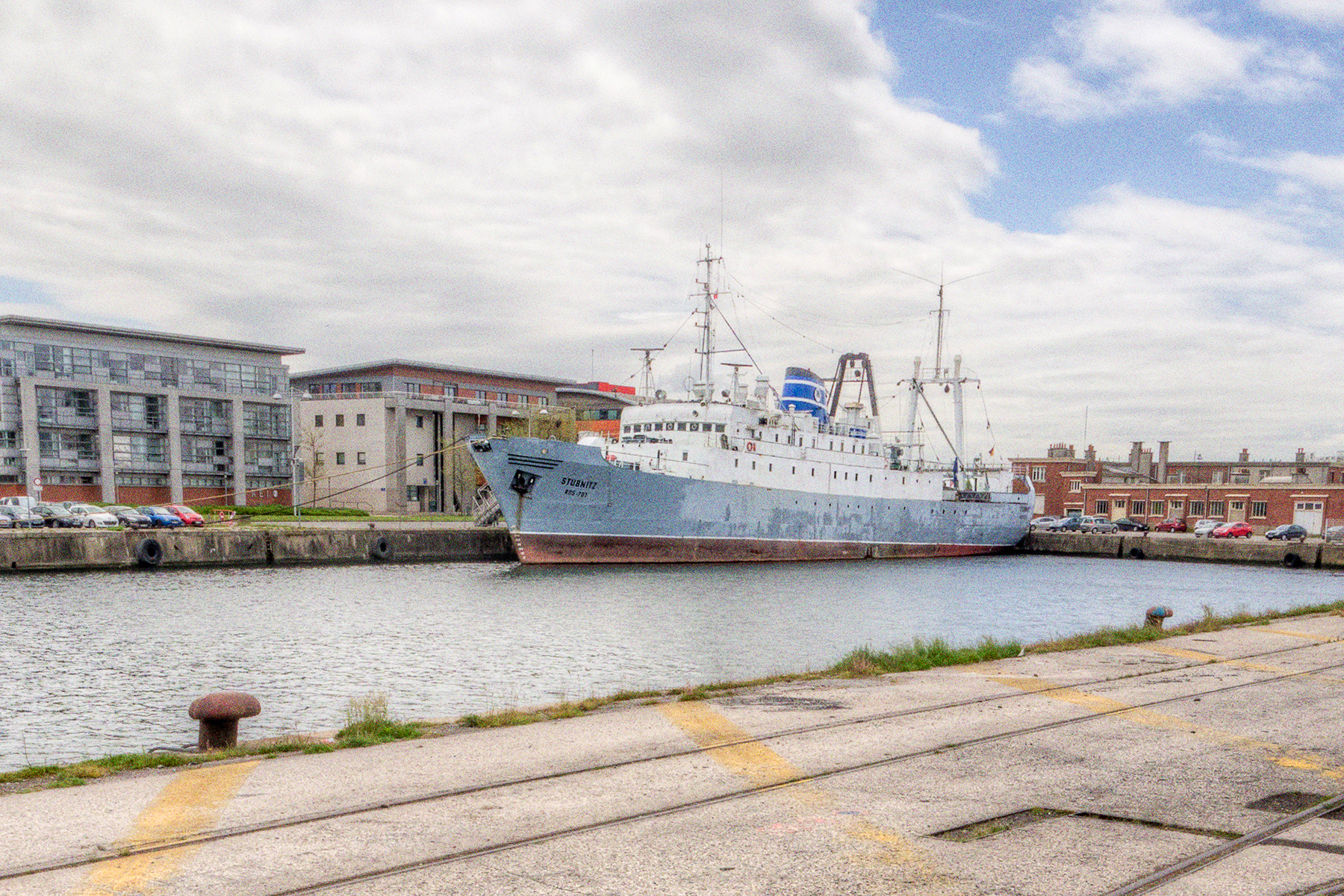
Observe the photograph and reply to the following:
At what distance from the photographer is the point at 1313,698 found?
11922 mm

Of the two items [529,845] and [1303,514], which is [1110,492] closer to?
[1303,514]

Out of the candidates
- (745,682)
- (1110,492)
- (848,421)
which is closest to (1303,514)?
(1110,492)

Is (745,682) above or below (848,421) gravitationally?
below

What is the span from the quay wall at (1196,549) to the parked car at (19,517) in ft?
204

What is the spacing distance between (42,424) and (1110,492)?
3246 inches

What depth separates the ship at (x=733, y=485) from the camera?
4381 centimetres

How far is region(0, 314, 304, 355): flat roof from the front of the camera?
2469 inches

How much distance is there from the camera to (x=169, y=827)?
6.86 meters

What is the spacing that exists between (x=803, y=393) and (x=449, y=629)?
33.5 meters

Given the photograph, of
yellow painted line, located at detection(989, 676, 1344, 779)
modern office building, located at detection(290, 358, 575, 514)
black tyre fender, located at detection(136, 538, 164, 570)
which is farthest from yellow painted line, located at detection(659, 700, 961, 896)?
modern office building, located at detection(290, 358, 575, 514)

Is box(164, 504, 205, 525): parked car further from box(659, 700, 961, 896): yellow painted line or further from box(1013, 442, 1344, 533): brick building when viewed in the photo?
box(1013, 442, 1344, 533): brick building

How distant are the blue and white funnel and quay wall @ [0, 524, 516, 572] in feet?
57.6

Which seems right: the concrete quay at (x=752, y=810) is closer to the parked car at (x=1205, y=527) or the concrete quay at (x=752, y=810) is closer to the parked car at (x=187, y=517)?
the parked car at (x=187, y=517)

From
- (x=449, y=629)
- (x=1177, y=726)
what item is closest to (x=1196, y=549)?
(x=449, y=629)
